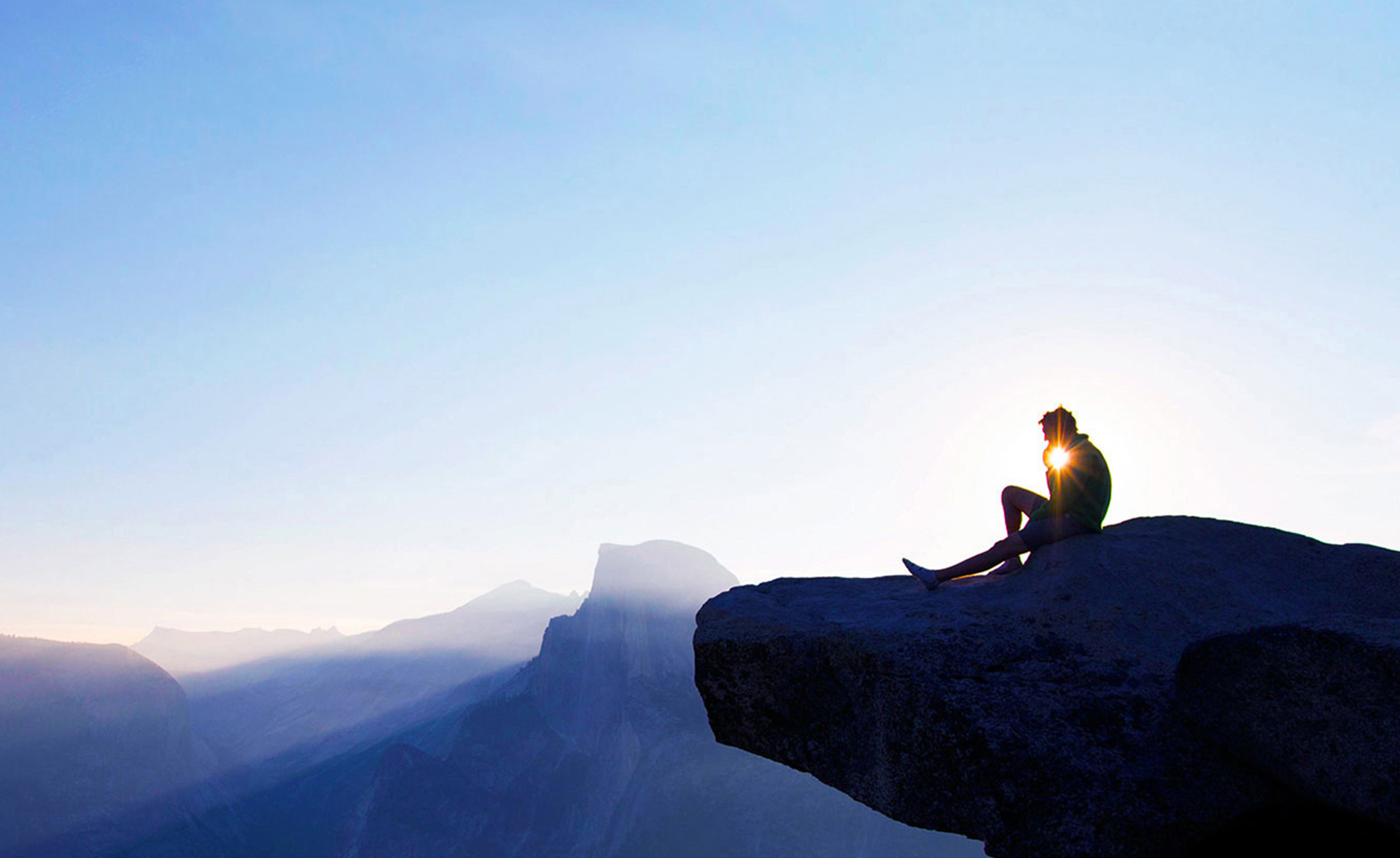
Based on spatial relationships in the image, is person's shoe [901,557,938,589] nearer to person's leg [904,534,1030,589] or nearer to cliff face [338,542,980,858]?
person's leg [904,534,1030,589]

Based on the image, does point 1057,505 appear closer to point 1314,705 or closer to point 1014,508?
point 1014,508

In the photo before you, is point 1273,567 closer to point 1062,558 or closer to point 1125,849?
point 1062,558

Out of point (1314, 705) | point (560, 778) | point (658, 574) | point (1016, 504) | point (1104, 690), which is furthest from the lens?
point (658, 574)

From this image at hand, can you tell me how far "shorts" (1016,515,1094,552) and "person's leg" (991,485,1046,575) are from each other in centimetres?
23

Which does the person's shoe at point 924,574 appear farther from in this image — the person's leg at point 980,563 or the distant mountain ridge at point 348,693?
the distant mountain ridge at point 348,693

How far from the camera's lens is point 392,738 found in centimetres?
14000

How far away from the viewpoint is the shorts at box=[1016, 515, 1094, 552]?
812 centimetres

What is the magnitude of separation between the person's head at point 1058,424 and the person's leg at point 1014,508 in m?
0.66

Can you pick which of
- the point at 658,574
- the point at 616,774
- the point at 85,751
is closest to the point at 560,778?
the point at 616,774

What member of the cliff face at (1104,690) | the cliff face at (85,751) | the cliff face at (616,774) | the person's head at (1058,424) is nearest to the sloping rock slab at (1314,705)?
the cliff face at (1104,690)

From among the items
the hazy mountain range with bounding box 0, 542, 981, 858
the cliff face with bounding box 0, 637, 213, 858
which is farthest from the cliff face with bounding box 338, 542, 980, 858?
the cliff face with bounding box 0, 637, 213, 858

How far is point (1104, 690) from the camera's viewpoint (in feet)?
20.8

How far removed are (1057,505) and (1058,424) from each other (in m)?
0.96

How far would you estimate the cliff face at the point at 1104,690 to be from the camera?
5.20 metres
